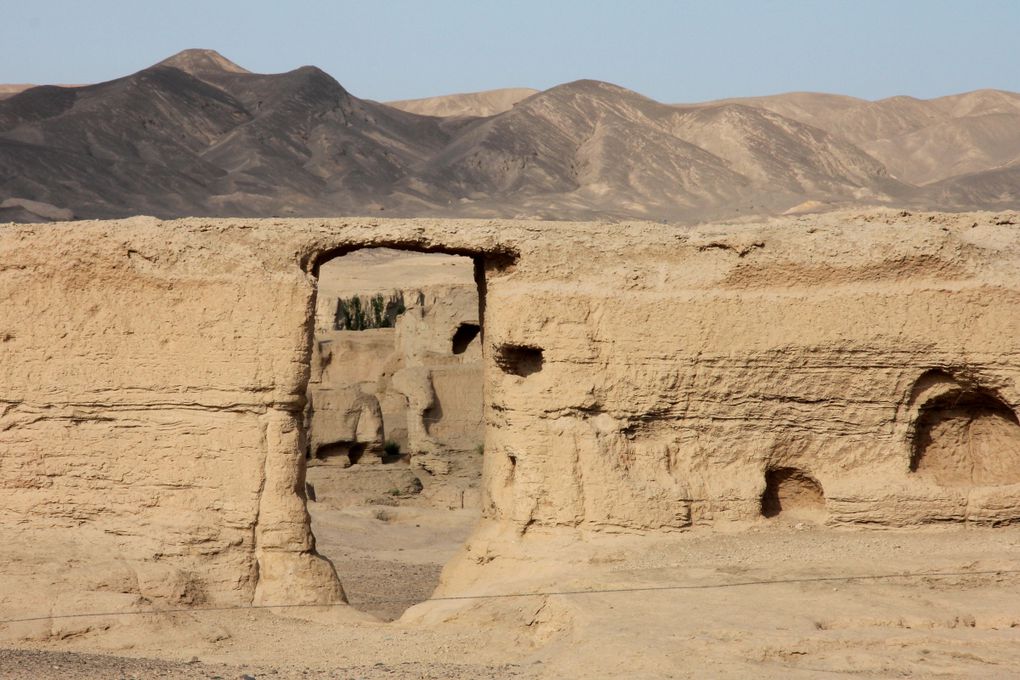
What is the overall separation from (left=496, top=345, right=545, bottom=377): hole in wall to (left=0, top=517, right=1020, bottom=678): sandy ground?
1.39 meters

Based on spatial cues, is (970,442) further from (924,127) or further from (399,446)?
(924,127)

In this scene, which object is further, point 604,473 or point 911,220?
point 911,220

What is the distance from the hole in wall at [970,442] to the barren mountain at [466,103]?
293 feet

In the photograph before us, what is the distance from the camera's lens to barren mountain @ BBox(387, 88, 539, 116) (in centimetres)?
9992

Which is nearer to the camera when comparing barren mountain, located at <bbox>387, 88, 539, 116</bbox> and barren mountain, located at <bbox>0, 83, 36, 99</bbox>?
barren mountain, located at <bbox>0, 83, 36, 99</bbox>

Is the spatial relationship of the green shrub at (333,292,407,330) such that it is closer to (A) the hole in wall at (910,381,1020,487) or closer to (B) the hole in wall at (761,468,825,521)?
(B) the hole in wall at (761,468,825,521)

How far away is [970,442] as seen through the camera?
11.1 meters

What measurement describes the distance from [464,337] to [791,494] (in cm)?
1214

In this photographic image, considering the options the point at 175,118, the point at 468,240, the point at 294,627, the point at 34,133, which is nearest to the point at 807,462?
the point at 468,240

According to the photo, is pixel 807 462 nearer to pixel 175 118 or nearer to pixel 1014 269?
pixel 1014 269

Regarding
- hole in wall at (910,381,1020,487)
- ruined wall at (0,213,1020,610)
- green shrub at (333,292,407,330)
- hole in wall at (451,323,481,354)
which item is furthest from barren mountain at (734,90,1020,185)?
ruined wall at (0,213,1020,610)

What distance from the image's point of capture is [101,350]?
10367 mm

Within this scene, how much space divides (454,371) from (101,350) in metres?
9.28

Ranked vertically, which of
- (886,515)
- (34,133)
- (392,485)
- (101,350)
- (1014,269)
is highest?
(34,133)
